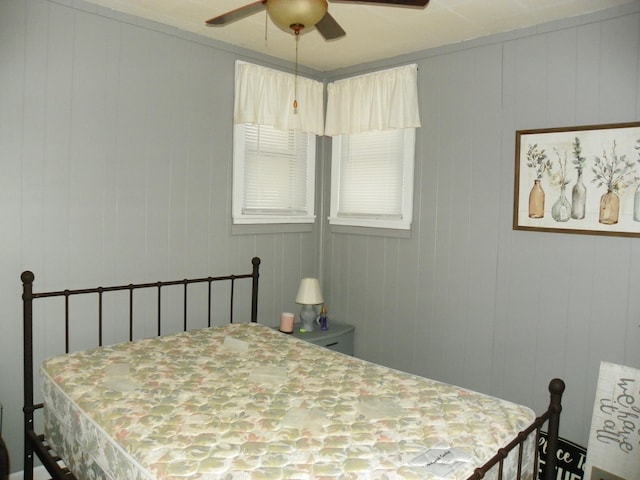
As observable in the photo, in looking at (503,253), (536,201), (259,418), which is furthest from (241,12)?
(503,253)

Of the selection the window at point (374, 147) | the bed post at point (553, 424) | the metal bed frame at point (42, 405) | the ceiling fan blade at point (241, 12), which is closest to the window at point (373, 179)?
the window at point (374, 147)

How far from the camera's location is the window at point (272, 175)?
3.54 metres

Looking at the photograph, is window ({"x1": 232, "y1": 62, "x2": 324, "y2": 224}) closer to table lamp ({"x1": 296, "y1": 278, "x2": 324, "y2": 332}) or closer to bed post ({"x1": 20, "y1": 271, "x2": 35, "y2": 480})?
table lamp ({"x1": 296, "y1": 278, "x2": 324, "y2": 332})

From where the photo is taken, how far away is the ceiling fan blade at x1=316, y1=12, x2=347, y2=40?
6.38 ft

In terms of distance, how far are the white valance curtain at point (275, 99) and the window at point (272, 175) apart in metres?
0.10

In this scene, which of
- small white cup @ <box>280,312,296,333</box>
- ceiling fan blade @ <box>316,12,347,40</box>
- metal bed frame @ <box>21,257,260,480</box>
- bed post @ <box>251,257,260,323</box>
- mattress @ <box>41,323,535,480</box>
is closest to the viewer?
mattress @ <box>41,323,535,480</box>

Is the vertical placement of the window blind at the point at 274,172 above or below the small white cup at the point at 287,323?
above

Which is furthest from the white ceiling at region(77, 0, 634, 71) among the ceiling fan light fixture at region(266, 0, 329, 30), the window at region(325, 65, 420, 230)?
the ceiling fan light fixture at region(266, 0, 329, 30)

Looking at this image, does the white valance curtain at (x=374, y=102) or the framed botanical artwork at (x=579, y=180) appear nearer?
the framed botanical artwork at (x=579, y=180)

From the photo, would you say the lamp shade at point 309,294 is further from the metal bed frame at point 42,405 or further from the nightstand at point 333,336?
the metal bed frame at point 42,405

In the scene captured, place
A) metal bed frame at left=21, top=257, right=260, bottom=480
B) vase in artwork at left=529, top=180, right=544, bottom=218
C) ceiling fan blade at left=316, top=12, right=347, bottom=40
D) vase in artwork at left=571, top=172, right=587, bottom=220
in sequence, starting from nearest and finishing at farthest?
ceiling fan blade at left=316, top=12, right=347, bottom=40 < metal bed frame at left=21, top=257, right=260, bottom=480 < vase in artwork at left=571, top=172, right=587, bottom=220 < vase in artwork at left=529, top=180, right=544, bottom=218

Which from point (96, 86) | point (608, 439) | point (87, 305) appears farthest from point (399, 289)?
point (96, 86)

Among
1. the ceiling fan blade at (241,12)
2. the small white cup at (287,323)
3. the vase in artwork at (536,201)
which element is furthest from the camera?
the small white cup at (287,323)

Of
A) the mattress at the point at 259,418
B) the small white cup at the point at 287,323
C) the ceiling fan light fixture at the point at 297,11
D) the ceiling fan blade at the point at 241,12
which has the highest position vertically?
the ceiling fan blade at the point at 241,12
